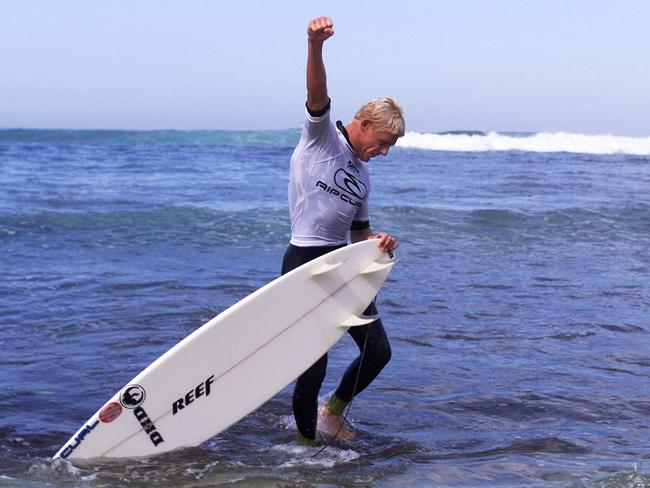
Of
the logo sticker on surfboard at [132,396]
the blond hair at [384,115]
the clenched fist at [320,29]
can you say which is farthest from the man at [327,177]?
the logo sticker on surfboard at [132,396]

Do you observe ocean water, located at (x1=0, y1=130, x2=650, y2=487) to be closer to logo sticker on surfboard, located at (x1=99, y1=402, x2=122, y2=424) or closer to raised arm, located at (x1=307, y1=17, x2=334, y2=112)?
logo sticker on surfboard, located at (x1=99, y1=402, x2=122, y2=424)

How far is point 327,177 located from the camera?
4.40 m

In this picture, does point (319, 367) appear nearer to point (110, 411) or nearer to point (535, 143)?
point (110, 411)

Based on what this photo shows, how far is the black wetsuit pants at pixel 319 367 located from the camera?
4.67 meters

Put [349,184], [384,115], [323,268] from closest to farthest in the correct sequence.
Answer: [384,115]
[349,184]
[323,268]

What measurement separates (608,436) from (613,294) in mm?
4534

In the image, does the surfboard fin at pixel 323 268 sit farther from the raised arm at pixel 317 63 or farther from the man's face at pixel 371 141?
the raised arm at pixel 317 63

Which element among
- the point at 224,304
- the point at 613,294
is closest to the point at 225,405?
the point at 224,304

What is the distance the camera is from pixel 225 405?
15.7 ft

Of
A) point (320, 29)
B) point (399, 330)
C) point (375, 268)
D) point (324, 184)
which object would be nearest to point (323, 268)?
point (375, 268)

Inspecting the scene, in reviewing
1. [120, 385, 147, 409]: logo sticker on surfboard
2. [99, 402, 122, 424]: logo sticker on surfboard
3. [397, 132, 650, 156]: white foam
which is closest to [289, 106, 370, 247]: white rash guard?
[120, 385, 147, 409]: logo sticker on surfboard

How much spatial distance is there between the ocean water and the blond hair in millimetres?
1787

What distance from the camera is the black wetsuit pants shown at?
15.3ft

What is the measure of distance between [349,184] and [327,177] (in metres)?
0.13
